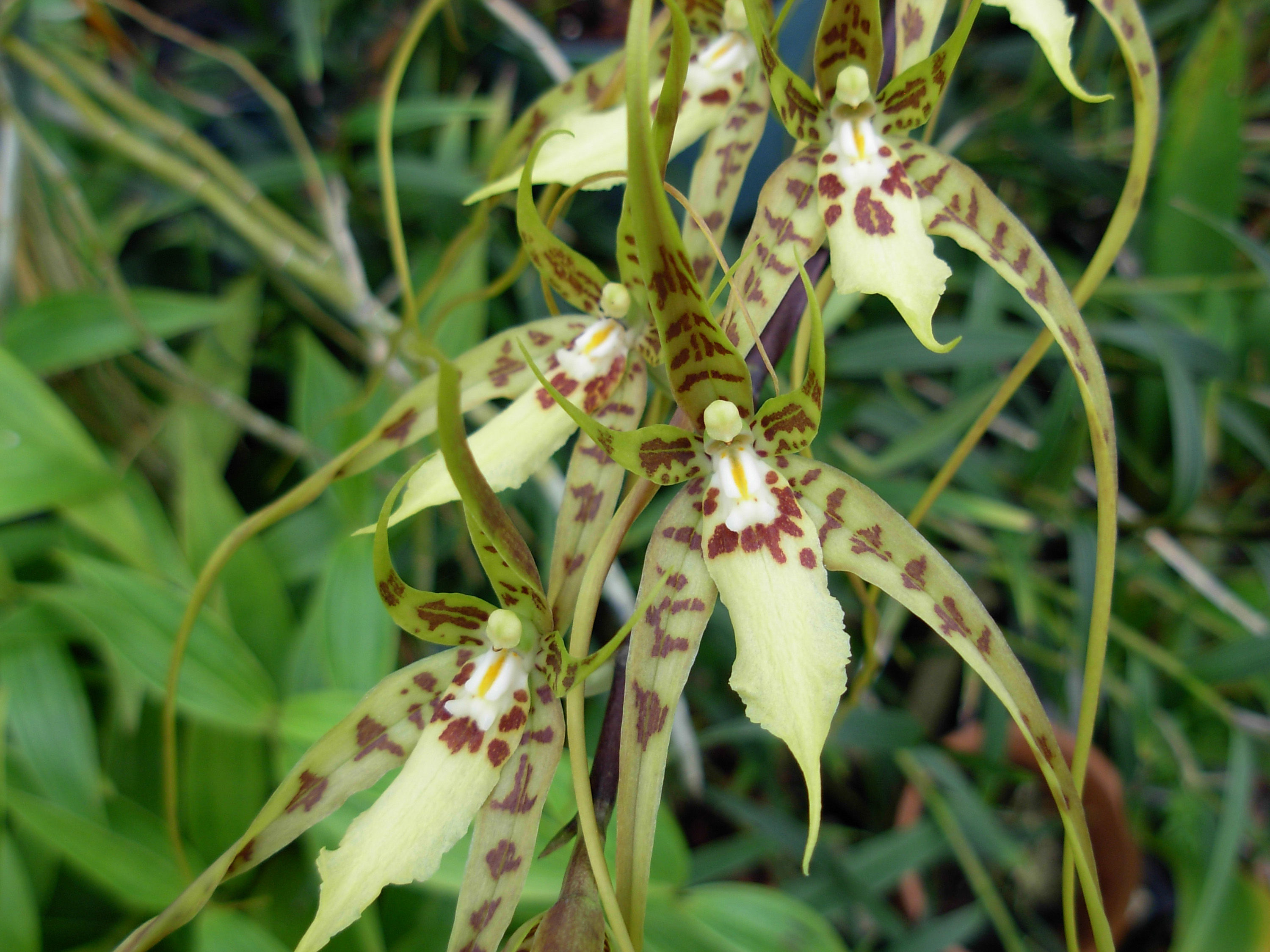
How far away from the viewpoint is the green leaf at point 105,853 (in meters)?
0.61

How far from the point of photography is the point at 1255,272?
956 mm

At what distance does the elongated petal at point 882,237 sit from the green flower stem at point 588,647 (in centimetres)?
12

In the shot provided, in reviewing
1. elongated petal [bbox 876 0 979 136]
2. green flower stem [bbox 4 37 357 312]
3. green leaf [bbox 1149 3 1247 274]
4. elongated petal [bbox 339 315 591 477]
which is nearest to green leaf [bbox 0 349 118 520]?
green flower stem [bbox 4 37 357 312]

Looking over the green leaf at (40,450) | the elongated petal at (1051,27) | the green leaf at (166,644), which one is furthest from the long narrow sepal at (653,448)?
the green leaf at (40,450)

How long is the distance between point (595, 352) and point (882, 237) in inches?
5.8

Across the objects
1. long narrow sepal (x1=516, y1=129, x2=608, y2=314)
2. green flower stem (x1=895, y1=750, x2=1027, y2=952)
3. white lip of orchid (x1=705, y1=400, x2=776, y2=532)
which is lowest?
green flower stem (x1=895, y1=750, x2=1027, y2=952)

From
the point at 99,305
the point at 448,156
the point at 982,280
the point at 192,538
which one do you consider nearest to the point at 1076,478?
the point at 982,280

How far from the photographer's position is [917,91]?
37 cm

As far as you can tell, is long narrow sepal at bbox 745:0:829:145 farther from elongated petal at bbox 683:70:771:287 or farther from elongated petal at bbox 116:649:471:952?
elongated petal at bbox 116:649:471:952

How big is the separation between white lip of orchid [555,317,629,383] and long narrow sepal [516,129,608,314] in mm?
16

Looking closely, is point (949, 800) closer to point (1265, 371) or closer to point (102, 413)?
point (1265, 371)

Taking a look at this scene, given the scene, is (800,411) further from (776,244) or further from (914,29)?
(914,29)

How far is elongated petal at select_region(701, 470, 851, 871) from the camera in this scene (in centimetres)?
30

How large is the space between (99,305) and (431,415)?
25.6 inches
